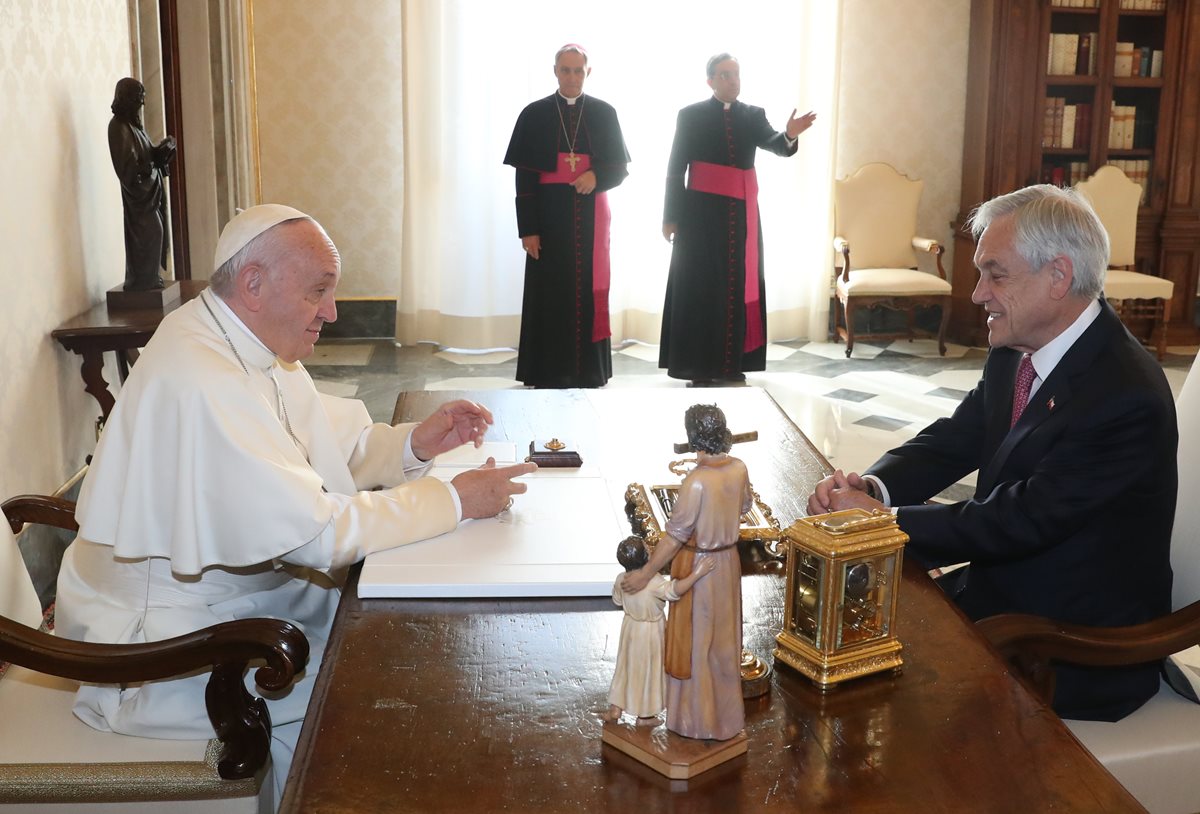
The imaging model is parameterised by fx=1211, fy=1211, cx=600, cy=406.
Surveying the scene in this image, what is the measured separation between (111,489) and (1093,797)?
1671 millimetres

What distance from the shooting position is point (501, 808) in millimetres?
1310

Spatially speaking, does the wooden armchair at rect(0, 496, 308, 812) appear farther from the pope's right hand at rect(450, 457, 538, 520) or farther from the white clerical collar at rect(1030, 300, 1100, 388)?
the white clerical collar at rect(1030, 300, 1100, 388)

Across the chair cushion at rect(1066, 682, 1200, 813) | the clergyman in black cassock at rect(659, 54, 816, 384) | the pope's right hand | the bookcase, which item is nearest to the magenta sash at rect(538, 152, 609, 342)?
the clergyman in black cassock at rect(659, 54, 816, 384)

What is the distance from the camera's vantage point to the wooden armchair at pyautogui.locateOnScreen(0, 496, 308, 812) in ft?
6.08

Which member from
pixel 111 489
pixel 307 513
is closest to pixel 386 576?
pixel 307 513

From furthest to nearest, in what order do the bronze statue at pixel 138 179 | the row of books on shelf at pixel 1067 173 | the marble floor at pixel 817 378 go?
the row of books on shelf at pixel 1067 173 → the marble floor at pixel 817 378 → the bronze statue at pixel 138 179

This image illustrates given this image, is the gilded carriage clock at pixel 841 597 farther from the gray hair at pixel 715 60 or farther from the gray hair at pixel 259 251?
the gray hair at pixel 715 60

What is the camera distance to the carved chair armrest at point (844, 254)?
8.33 m

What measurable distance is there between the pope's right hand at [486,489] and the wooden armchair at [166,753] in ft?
1.44

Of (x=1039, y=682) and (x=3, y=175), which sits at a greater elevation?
(x=3, y=175)

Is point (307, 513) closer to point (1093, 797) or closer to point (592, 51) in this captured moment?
point (1093, 797)

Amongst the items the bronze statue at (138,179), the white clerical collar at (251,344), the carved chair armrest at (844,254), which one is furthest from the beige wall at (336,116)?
the white clerical collar at (251,344)

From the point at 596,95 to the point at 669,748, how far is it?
764 centimetres

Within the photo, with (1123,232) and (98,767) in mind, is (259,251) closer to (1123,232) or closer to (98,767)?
(98,767)
